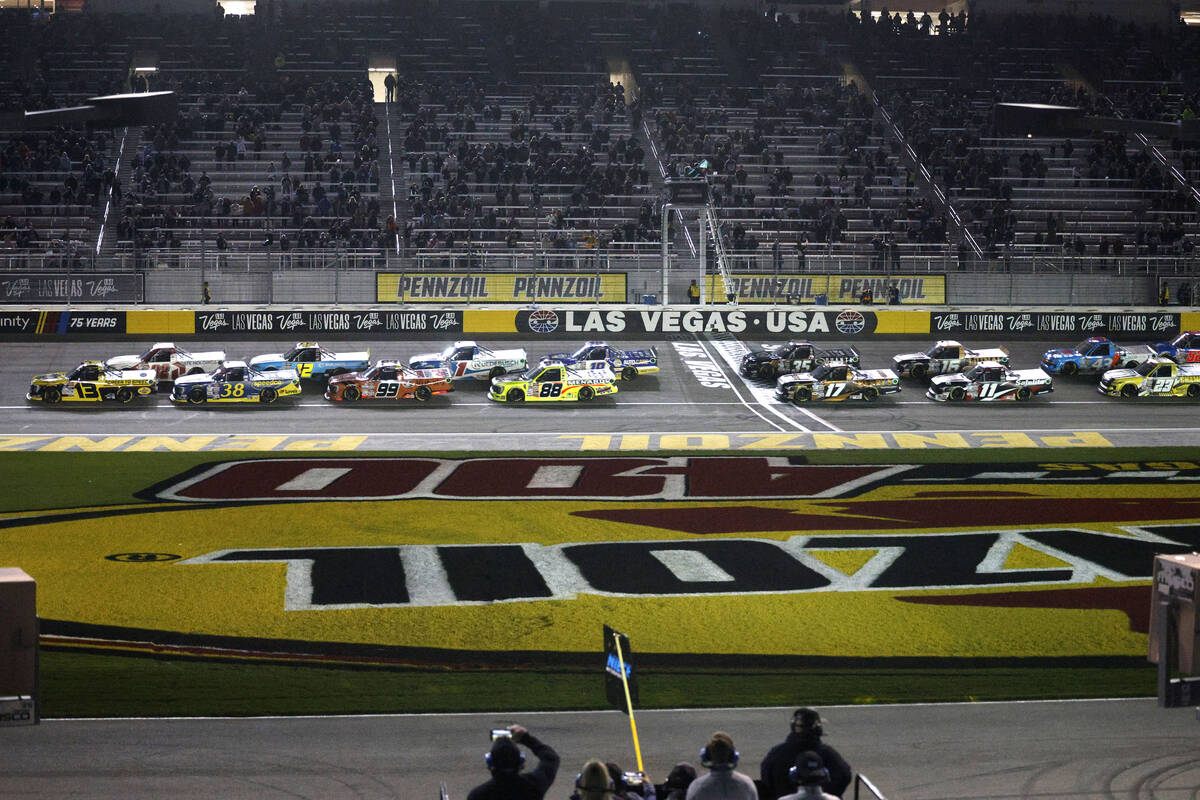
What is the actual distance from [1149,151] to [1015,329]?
72.5 feet

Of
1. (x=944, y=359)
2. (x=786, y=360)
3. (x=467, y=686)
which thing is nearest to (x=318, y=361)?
(x=786, y=360)

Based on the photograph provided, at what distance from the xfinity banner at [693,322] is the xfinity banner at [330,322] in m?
2.95

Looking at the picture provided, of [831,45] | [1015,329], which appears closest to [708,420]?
[1015,329]

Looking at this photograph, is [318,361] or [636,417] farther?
[318,361]

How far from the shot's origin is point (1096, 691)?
14594 mm

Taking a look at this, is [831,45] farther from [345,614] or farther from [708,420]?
[345,614]

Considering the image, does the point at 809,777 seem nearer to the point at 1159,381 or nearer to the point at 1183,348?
the point at 1159,381

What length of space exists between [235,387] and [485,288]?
11814 millimetres

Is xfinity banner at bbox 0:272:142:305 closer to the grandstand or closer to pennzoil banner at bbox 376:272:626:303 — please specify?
the grandstand

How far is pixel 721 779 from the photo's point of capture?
780 centimetres

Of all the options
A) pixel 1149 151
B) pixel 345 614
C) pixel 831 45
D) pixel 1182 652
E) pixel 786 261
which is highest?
pixel 831 45

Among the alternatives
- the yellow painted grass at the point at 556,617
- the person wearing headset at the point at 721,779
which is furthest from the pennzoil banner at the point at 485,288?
the person wearing headset at the point at 721,779

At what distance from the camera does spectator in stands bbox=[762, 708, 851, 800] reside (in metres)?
8.52

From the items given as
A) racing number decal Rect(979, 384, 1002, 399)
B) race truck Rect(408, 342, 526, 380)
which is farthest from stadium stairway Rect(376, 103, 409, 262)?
racing number decal Rect(979, 384, 1002, 399)
